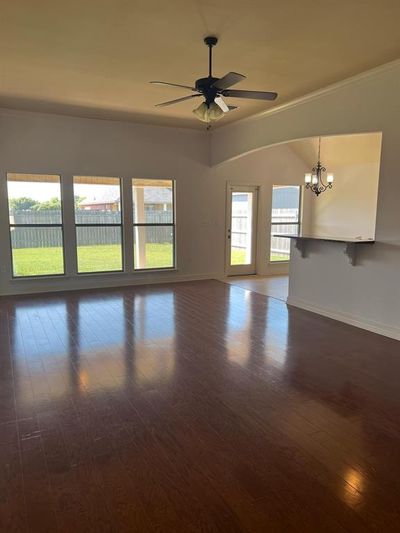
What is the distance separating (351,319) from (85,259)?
4.63 m

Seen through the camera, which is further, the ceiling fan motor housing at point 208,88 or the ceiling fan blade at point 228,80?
the ceiling fan motor housing at point 208,88

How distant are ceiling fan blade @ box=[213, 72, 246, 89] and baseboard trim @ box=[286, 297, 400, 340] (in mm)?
3176

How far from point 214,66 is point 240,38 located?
0.69 m

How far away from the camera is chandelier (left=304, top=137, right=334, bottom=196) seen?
24.2 ft

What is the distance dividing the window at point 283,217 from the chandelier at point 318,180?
17.0 inches

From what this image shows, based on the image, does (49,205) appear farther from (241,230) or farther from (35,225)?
(241,230)

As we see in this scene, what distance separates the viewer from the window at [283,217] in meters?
8.45

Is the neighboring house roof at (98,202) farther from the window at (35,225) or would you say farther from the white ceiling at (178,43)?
the white ceiling at (178,43)

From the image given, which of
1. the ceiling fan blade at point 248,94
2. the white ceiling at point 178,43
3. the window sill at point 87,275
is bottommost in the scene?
the window sill at point 87,275

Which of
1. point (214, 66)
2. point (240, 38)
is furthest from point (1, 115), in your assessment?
point (240, 38)

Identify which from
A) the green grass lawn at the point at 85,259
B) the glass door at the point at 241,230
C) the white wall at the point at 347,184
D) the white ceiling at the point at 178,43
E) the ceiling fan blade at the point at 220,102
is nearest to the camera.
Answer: the white ceiling at the point at 178,43

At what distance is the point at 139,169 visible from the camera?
7012mm

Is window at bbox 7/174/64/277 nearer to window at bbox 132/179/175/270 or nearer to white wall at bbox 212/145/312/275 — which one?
window at bbox 132/179/175/270

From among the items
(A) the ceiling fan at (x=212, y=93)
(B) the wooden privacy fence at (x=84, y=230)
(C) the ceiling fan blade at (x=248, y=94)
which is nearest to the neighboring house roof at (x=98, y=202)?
(B) the wooden privacy fence at (x=84, y=230)
